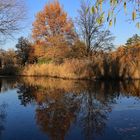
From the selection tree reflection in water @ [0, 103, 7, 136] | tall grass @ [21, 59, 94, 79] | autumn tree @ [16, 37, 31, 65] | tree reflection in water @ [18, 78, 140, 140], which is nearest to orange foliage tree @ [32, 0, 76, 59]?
tall grass @ [21, 59, 94, 79]

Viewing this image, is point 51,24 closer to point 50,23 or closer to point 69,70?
point 50,23

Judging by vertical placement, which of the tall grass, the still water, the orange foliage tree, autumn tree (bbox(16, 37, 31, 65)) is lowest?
the still water

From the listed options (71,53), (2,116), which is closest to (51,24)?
(71,53)

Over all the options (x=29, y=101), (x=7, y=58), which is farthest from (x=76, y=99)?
(x=7, y=58)

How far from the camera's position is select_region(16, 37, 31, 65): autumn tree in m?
49.2

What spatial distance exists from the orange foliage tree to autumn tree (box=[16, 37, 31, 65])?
26.9ft

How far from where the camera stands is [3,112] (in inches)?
478

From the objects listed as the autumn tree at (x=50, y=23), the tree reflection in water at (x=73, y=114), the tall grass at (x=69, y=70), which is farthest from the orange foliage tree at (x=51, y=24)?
the tree reflection in water at (x=73, y=114)

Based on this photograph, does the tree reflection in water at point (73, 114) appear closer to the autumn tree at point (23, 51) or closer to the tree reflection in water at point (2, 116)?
the tree reflection in water at point (2, 116)

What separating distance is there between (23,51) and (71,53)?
15864 millimetres

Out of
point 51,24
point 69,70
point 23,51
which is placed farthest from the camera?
point 23,51

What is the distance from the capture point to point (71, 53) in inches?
1406

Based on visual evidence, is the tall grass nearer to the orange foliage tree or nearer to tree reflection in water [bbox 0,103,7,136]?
the orange foliage tree

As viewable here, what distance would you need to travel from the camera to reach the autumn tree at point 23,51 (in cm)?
4924
